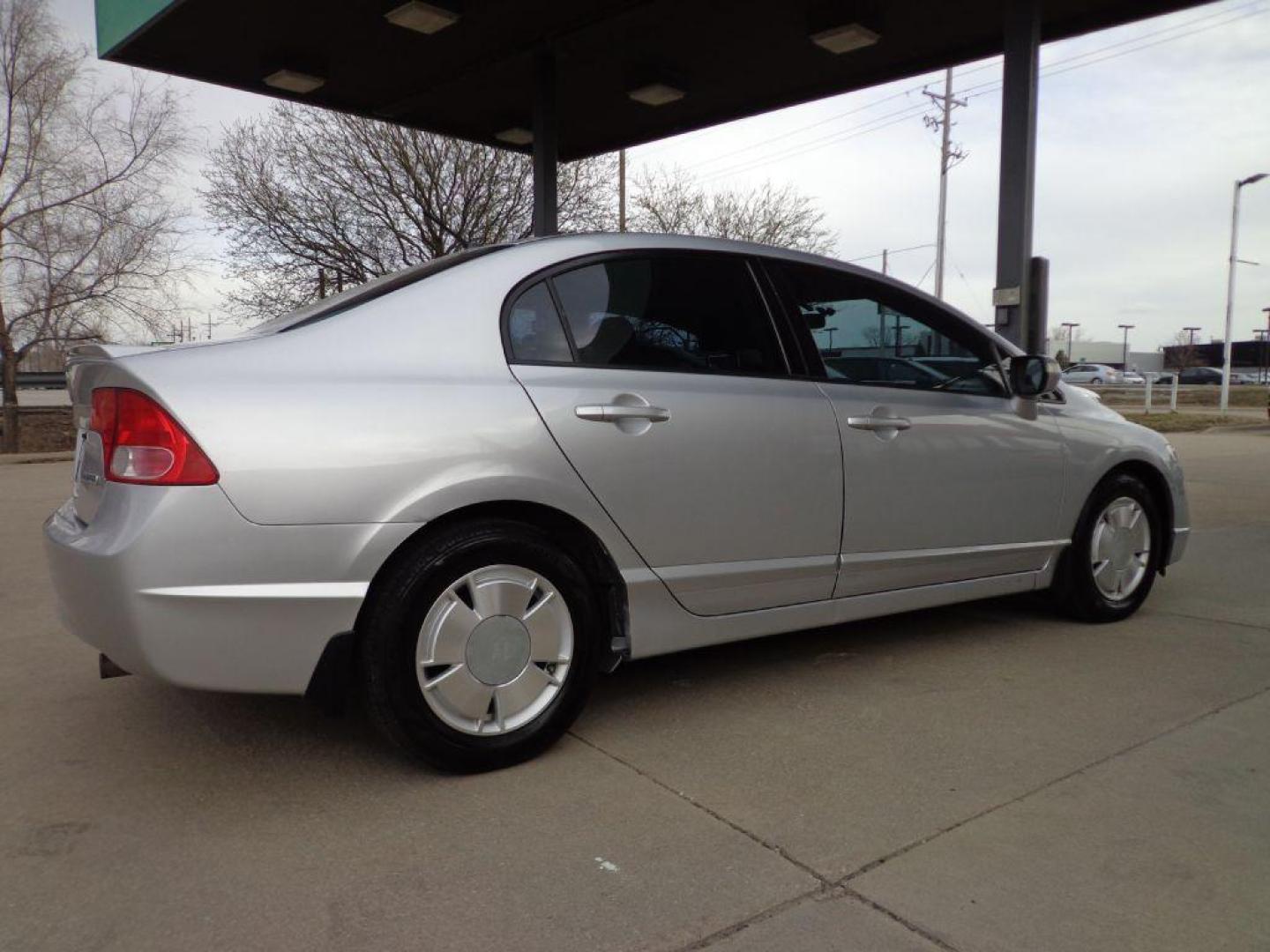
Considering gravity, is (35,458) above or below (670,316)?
below

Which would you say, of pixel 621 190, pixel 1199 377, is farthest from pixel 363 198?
pixel 1199 377

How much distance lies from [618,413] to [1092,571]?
2.62 metres

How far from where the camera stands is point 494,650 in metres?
2.64

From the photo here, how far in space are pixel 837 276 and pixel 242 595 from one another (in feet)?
7.96

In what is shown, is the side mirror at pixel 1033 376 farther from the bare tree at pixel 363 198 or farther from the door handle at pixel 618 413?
the bare tree at pixel 363 198

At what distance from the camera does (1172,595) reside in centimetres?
507

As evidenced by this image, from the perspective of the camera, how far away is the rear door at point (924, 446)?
11.3 feet

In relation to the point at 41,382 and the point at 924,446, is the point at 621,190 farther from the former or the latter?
the point at 41,382

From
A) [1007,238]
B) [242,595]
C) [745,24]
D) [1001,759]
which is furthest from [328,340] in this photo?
[745,24]

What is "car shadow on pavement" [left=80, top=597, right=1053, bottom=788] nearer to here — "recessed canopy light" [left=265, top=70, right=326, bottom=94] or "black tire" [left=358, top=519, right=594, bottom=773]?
"black tire" [left=358, top=519, right=594, bottom=773]

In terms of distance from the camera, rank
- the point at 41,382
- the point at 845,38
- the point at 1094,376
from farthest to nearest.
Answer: the point at 1094,376, the point at 41,382, the point at 845,38

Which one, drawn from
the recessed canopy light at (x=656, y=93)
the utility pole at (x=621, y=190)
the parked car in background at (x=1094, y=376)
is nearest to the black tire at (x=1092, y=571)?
the recessed canopy light at (x=656, y=93)

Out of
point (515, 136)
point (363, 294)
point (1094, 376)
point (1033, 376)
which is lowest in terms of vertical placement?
point (1033, 376)

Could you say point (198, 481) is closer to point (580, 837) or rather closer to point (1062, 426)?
point (580, 837)
